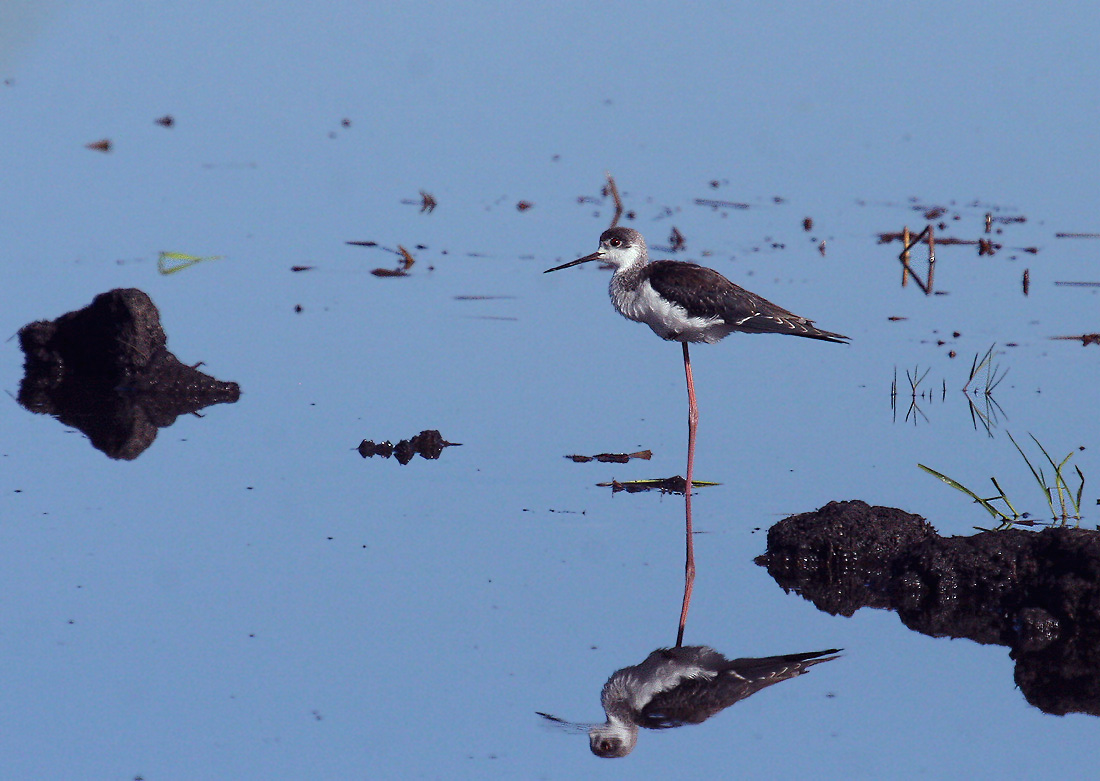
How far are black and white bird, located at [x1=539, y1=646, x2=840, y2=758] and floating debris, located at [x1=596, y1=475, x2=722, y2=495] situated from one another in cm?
155

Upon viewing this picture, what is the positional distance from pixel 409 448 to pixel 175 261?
12.5ft

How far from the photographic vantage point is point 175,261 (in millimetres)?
10531

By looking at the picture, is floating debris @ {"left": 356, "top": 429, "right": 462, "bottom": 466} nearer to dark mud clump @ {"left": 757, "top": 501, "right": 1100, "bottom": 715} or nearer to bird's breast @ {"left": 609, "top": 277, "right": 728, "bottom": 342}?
bird's breast @ {"left": 609, "top": 277, "right": 728, "bottom": 342}

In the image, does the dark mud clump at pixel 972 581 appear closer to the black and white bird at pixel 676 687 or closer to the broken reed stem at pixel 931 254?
the black and white bird at pixel 676 687

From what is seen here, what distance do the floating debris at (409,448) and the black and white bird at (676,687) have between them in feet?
6.97

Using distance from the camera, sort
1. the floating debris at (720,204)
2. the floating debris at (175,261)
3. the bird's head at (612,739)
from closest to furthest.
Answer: the bird's head at (612,739) < the floating debris at (175,261) < the floating debris at (720,204)

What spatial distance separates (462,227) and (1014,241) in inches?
161

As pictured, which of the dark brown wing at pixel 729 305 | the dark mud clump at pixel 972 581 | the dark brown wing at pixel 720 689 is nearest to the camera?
the dark brown wing at pixel 720 689

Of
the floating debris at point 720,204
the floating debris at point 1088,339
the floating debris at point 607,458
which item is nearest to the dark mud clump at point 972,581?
the floating debris at point 607,458

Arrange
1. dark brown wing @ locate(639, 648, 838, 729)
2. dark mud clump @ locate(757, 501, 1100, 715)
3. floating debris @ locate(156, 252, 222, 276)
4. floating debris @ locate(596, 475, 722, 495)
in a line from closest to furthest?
dark brown wing @ locate(639, 648, 838, 729) → dark mud clump @ locate(757, 501, 1100, 715) → floating debris @ locate(596, 475, 722, 495) → floating debris @ locate(156, 252, 222, 276)

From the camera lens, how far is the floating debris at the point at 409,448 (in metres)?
7.43

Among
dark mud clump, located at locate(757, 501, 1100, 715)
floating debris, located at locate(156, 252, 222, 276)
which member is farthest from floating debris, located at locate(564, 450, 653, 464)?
floating debris, located at locate(156, 252, 222, 276)

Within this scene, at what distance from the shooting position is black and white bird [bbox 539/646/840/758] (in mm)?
5164

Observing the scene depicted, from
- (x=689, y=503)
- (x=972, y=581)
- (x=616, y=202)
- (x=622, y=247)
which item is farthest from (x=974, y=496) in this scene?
(x=616, y=202)
